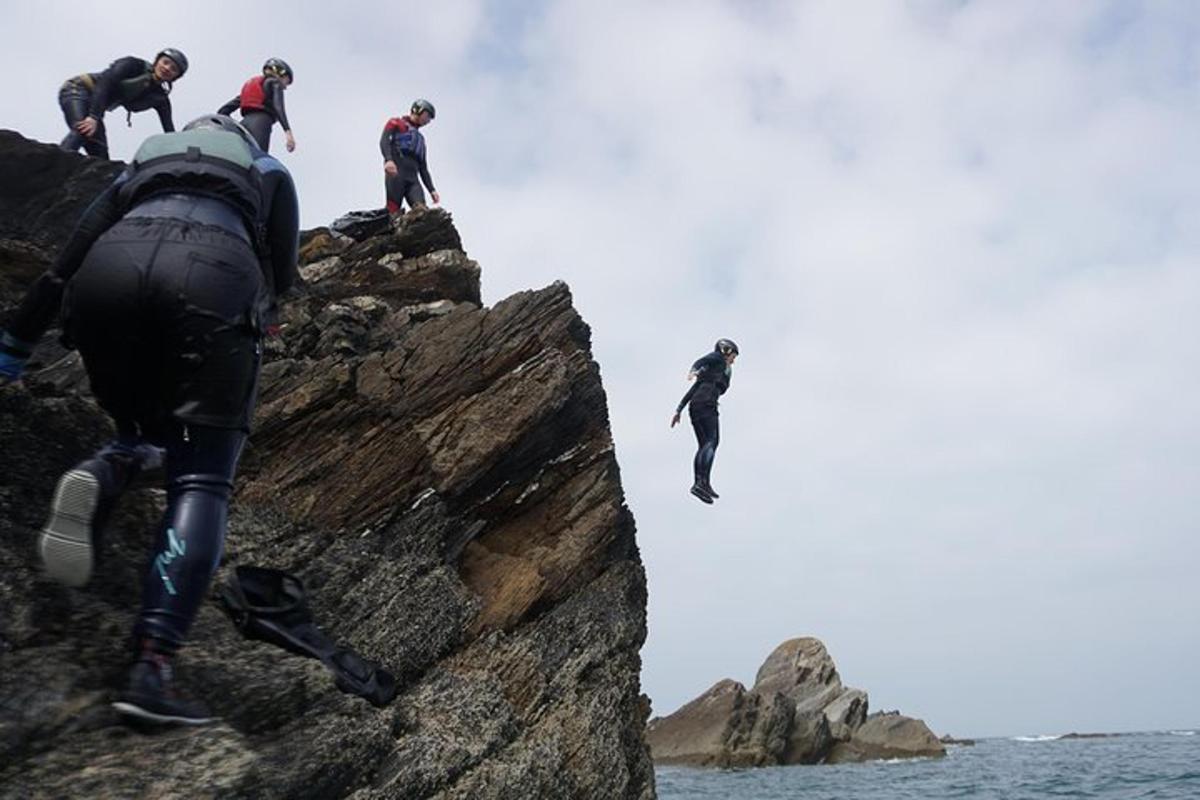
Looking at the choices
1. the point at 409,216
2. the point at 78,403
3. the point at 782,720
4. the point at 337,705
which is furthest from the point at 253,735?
the point at 782,720

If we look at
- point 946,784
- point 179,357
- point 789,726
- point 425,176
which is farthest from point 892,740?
point 179,357

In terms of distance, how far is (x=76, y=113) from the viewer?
1380 cm

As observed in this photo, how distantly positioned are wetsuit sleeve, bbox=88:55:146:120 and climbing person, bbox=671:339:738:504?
11.3 meters

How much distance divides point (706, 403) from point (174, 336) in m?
16.2

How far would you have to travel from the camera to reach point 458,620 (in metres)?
9.34

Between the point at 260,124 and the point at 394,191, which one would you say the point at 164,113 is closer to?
the point at 260,124

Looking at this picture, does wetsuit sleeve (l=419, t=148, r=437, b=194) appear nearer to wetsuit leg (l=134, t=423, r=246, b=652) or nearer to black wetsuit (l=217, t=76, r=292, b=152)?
black wetsuit (l=217, t=76, r=292, b=152)

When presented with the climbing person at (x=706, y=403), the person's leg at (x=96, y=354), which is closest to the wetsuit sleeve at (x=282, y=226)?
the person's leg at (x=96, y=354)

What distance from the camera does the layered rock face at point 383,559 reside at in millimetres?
4254

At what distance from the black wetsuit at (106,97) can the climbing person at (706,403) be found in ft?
35.5

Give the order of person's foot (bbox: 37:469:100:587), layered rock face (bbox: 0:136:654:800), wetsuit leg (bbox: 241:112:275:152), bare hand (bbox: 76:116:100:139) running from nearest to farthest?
person's foot (bbox: 37:469:100:587), layered rock face (bbox: 0:136:654:800), bare hand (bbox: 76:116:100:139), wetsuit leg (bbox: 241:112:275:152)

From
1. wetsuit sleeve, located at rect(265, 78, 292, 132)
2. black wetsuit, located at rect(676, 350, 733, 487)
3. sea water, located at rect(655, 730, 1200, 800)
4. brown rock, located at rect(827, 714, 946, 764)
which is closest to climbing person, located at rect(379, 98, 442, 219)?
wetsuit sleeve, located at rect(265, 78, 292, 132)

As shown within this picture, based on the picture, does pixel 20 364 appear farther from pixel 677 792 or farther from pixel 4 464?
pixel 677 792

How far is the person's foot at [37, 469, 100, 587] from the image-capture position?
13.5 ft
